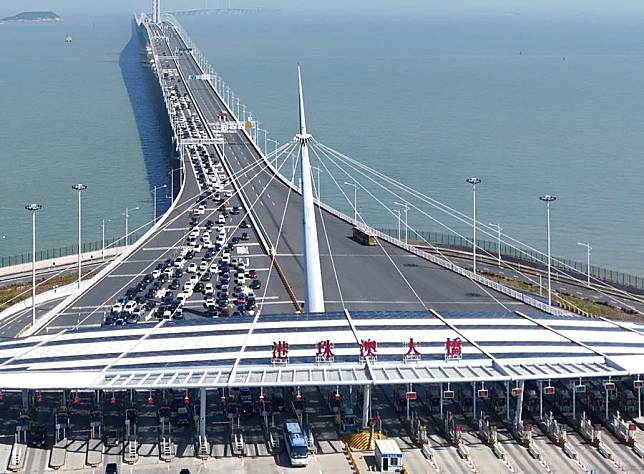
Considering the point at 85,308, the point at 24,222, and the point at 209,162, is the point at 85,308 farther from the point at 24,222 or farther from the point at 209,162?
the point at 209,162

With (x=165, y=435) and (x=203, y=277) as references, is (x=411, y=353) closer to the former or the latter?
(x=165, y=435)

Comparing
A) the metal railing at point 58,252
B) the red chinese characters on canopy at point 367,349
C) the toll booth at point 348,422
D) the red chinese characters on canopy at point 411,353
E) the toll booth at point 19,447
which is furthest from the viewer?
the metal railing at point 58,252

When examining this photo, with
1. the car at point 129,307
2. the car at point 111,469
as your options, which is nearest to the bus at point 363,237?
the car at point 129,307

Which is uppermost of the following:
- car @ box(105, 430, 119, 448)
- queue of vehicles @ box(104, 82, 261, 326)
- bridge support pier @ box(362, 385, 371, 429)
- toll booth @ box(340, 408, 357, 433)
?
queue of vehicles @ box(104, 82, 261, 326)

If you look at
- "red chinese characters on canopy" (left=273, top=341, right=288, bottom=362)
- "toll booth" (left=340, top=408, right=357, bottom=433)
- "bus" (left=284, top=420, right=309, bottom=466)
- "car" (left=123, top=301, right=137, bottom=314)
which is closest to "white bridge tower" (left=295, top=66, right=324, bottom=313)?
"car" (left=123, top=301, right=137, bottom=314)

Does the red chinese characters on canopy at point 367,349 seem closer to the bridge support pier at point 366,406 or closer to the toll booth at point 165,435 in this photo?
the bridge support pier at point 366,406

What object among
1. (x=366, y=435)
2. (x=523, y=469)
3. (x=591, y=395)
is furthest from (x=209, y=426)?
(x=591, y=395)

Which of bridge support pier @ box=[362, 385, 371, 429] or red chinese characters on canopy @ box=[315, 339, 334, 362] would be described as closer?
bridge support pier @ box=[362, 385, 371, 429]

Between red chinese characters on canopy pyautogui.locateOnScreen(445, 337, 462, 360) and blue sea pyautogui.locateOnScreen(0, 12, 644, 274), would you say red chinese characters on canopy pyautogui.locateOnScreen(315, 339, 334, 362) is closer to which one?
red chinese characters on canopy pyautogui.locateOnScreen(445, 337, 462, 360)
